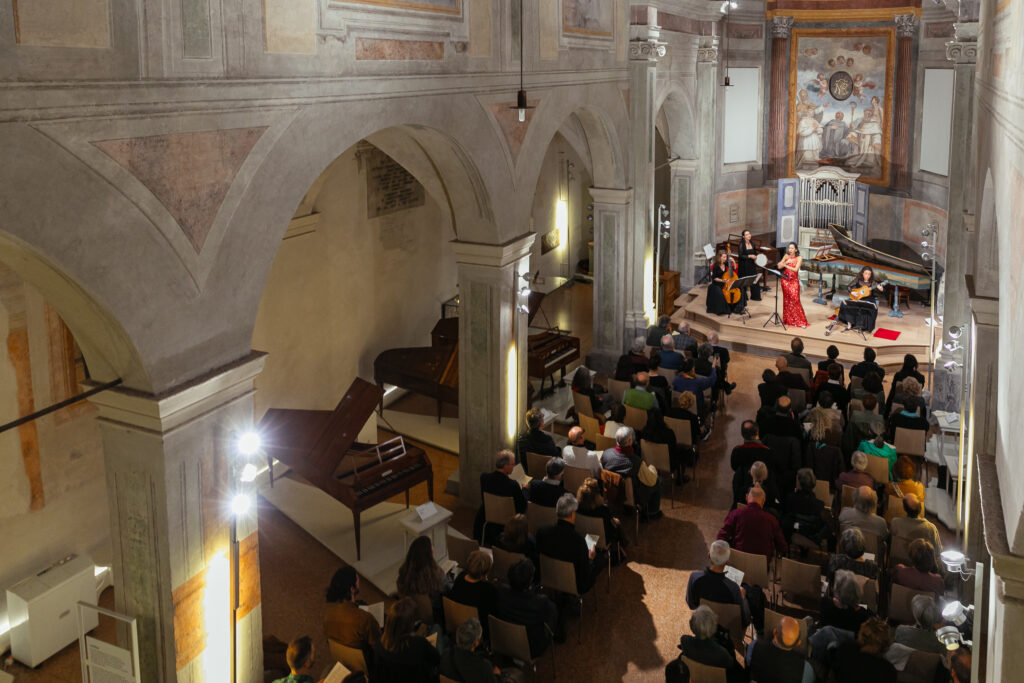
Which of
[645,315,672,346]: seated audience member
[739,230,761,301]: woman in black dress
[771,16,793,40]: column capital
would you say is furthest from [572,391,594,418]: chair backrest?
[771,16,793,40]: column capital

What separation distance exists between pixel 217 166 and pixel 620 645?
5.23 m

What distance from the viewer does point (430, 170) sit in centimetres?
1006

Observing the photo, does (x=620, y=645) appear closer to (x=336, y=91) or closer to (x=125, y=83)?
(x=336, y=91)

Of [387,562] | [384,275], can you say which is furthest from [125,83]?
[384,275]

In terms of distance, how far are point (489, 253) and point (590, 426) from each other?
2.55 meters

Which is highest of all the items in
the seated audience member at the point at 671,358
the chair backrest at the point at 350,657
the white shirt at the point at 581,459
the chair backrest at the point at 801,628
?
the seated audience member at the point at 671,358

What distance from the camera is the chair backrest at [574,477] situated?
385 inches

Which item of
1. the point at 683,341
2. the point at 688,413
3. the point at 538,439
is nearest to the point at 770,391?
the point at 688,413

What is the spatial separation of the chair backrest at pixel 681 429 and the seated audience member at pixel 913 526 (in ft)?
10.1

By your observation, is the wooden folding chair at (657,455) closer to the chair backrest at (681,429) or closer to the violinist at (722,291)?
the chair backrest at (681,429)

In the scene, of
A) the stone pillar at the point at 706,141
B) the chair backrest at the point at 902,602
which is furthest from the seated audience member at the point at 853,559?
the stone pillar at the point at 706,141

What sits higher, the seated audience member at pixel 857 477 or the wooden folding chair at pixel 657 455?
the seated audience member at pixel 857 477

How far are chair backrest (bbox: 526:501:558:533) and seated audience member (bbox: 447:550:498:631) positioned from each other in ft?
5.39

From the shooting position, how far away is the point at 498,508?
9.04 metres
